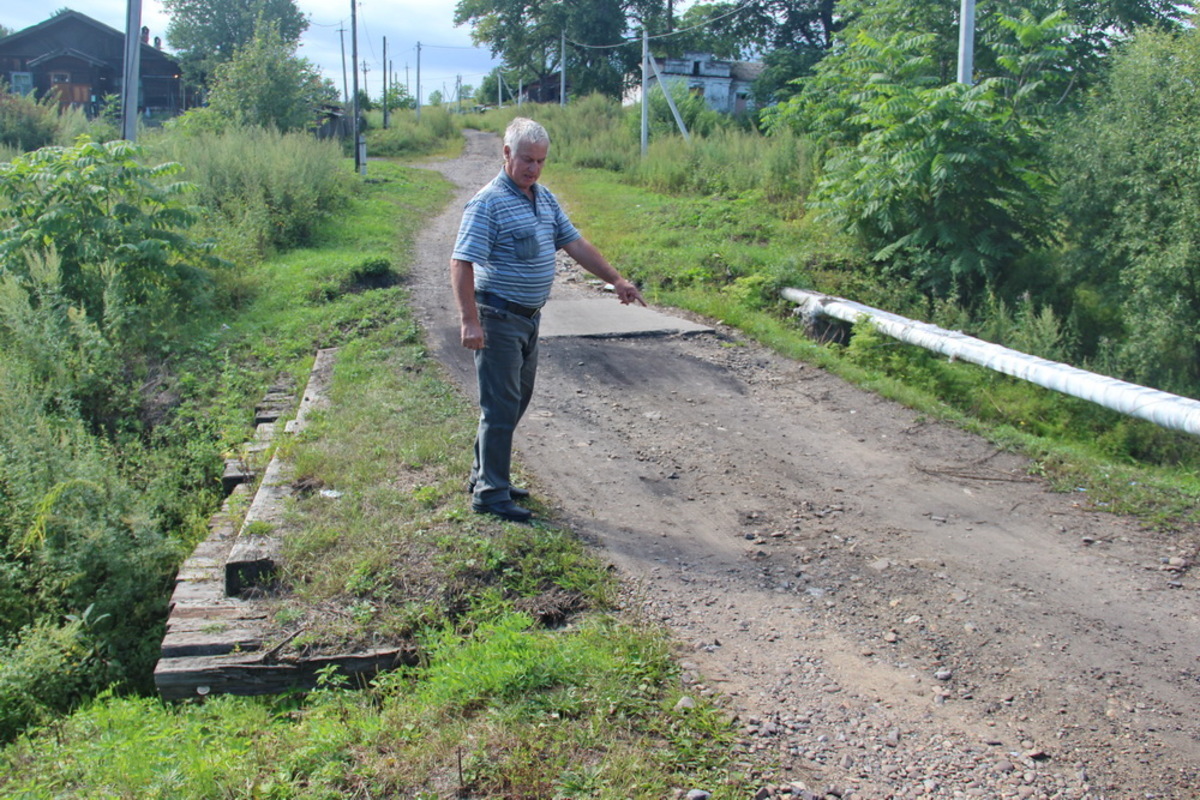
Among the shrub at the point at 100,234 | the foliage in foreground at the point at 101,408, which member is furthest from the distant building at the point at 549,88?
the shrub at the point at 100,234

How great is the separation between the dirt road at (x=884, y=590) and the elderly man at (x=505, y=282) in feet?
1.92

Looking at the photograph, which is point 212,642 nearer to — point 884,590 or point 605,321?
point 884,590

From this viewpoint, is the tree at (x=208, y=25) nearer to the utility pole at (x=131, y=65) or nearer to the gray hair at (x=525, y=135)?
the utility pole at (x=131, y=65)

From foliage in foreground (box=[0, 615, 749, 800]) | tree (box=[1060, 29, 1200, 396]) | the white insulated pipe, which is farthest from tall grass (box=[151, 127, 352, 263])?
tree (box=[1060, 29, 1200, 396])

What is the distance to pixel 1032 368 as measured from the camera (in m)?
6.87

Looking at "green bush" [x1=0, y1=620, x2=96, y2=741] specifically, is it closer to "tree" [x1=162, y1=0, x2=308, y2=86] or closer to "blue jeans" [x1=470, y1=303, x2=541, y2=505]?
"blue jeans" [x1=470, y1=303, x2=541, y2=505]

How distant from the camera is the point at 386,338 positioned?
26.6 ft

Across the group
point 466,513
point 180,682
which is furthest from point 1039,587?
point 180,682

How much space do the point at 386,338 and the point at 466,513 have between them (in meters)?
4.12

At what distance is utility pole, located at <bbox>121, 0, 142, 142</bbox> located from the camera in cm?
1079

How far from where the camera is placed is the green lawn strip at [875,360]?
5.21 m

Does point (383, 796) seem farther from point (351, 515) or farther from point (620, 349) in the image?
point (620, 349)

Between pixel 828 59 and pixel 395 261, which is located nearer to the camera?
pixel 395 261

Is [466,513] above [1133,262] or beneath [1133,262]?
beneath
